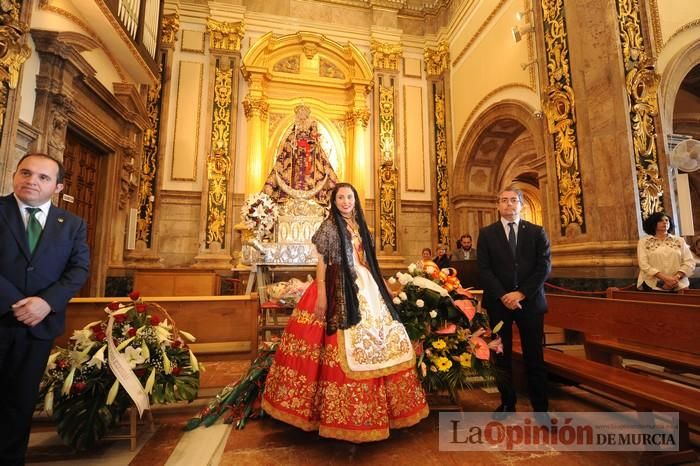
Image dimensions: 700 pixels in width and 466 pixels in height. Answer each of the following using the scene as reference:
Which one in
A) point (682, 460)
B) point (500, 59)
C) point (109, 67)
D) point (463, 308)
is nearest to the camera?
point (682, 460)

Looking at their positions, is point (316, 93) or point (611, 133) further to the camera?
point (316, 93)

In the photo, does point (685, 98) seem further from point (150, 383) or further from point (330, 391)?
point (150, 383)

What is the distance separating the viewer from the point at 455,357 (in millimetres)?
2143

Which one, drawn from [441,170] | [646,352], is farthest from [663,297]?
[441,170]

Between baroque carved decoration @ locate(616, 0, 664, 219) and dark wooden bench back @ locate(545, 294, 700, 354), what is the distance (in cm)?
243

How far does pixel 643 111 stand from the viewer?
423 cm

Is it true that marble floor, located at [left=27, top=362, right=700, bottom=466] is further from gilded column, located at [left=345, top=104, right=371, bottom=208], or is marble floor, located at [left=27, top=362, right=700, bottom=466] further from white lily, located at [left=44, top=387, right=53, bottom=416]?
gilded column, located at [left=345, top=104, right=371, bottom=208]

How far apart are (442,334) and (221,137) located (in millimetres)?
6686

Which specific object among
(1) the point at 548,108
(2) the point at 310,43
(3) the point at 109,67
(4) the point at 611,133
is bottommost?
(4) the point at 611,133

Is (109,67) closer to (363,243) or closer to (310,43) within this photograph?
(310,43)

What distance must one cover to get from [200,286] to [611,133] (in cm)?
653

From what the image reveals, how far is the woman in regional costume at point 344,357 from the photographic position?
65.8 inches

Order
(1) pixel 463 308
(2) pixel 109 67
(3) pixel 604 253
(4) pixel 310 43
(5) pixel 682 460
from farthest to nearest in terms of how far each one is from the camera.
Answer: (4) pixel 310 43 < (2) pixel 109 67 < (3) pixel 604 253 < (1) pixel 463 308 < (5) pixel 682 460

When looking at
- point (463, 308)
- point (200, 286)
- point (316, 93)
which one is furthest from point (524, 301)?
point (316, 93)
